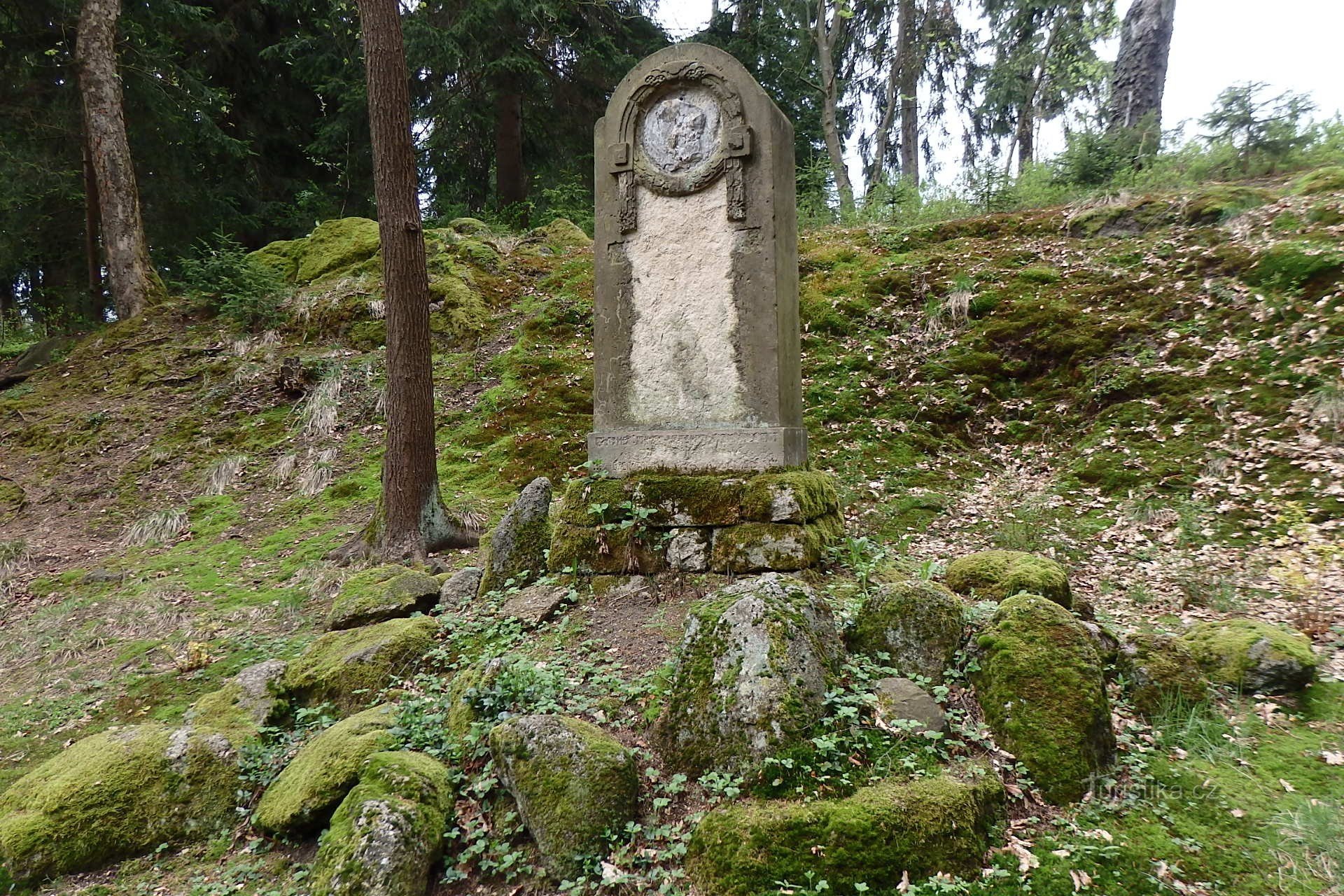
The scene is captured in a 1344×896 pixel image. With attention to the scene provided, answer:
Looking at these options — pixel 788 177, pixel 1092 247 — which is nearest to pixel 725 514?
pixel 788 177

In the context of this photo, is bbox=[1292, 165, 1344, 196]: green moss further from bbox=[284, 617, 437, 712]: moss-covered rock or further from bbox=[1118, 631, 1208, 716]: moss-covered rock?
bbox=[284, 617, 437, 712]: moss-covered rock

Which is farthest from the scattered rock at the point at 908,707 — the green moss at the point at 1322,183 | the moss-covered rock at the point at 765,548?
the green moss at the point at 1322,183

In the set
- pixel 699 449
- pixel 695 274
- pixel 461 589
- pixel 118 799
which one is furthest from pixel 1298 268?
pixel 118 799

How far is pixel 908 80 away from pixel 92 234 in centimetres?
1764

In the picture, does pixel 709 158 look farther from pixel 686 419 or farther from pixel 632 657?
pixel 632 657

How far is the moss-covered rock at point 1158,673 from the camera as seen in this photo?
11.3 feet

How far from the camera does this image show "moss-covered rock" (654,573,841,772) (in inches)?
115

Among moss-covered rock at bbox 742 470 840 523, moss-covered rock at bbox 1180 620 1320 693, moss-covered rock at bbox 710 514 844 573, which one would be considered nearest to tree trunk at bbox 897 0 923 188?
moss-covered rock at bbox 742 470 840 523

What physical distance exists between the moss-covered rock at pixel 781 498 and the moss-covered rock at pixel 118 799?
3.02 metres

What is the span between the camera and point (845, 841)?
250cm

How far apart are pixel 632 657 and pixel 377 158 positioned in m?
5.13

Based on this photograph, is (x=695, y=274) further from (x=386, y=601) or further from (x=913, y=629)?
(x=386, y=601)

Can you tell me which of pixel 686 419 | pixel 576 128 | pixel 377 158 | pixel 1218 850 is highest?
pixel 576 128

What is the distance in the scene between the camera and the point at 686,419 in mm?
4984
